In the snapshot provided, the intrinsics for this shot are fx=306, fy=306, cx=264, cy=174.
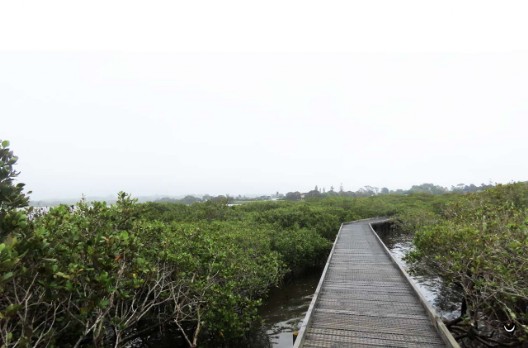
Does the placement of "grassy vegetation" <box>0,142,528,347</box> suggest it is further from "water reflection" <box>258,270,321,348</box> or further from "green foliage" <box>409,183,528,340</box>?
"water reflection" <box>258,270,321,348</box>

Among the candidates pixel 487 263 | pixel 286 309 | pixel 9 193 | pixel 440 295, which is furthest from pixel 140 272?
pixel 440 295

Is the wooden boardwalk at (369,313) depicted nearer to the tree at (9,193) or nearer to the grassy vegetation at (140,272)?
the grassy vegetation at (140,272)

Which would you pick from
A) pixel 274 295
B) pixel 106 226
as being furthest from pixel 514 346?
pixel 106 226

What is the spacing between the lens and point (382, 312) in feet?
22.8

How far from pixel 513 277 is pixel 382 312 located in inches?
105

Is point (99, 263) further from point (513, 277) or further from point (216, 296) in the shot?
point (513, 277)

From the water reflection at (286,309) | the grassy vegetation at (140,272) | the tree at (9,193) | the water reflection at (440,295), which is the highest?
the tree at (9,193)

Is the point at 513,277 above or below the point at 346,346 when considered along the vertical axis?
above

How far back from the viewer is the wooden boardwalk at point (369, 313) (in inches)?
225

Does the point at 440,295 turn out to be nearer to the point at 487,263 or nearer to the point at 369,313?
the point at 487,263

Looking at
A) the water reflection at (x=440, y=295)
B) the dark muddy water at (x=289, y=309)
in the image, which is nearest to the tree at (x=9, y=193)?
the dark muddy water at (x=289, y=309)

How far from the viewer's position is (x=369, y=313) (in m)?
6.94

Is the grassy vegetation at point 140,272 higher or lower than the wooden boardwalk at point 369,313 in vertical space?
higher

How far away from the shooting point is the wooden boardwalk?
18.7 feet
